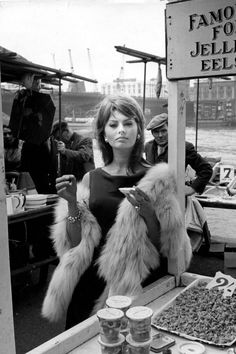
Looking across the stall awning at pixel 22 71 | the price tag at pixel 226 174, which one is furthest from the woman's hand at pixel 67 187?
the price tag at pixel 226 174

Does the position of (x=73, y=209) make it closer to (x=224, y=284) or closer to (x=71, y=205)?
(x=71, y=205)

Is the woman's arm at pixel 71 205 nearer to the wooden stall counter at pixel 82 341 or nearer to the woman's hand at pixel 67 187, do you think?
the woman's hand at pixel 67 187

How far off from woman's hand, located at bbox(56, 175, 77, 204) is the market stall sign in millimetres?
565

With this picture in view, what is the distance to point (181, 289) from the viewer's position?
1.75 meters

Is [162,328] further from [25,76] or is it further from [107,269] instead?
[25,76]

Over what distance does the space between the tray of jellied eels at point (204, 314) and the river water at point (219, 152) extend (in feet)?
12.5

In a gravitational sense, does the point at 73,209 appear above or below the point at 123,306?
above

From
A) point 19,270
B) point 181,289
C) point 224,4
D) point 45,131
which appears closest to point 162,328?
point 181,289

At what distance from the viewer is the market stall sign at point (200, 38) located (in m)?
1.47

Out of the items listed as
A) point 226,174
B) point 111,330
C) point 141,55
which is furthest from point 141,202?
point 226,174

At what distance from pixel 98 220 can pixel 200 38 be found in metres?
0.77

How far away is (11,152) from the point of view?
4.55m

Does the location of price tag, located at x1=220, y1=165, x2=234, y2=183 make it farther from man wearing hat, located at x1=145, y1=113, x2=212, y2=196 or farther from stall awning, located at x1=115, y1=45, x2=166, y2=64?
stall awning, located at x1=115, y1=45, x2=166, y2=64

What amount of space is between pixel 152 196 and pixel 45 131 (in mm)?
3086
